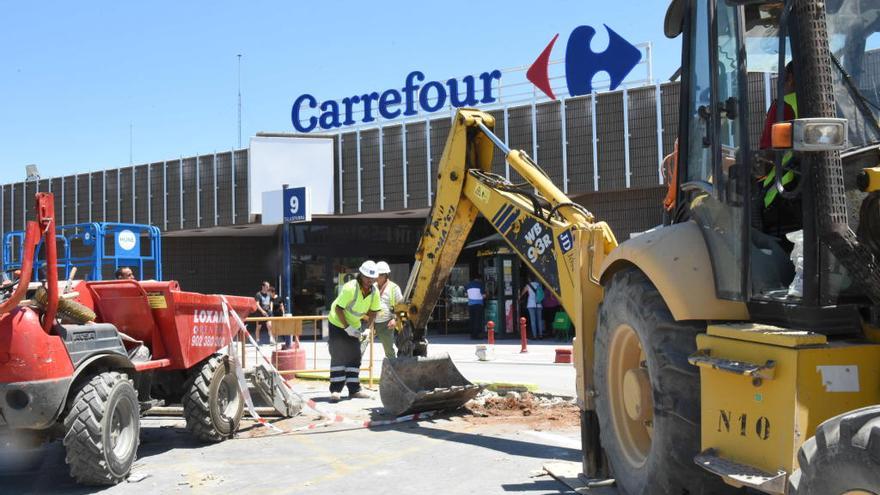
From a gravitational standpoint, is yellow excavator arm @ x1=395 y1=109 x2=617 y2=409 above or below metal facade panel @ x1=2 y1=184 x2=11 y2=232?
below

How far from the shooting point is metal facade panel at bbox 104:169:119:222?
2767 cm

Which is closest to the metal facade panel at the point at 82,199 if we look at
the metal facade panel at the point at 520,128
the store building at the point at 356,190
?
the store building at the point at 356,190

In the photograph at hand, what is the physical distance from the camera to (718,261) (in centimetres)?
441

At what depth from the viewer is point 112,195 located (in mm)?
27750

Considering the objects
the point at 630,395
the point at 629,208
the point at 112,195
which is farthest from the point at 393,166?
the point at 630,395

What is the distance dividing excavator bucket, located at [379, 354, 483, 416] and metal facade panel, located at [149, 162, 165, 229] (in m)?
19.2

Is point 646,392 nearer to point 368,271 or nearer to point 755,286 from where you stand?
point 755,286

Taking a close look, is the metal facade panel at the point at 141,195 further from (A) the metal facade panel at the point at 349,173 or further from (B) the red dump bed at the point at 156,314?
(B) the red dump bed at the point at 156,314

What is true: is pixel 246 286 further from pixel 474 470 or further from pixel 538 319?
pixel 474 470

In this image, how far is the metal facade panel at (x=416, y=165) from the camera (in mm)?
22828

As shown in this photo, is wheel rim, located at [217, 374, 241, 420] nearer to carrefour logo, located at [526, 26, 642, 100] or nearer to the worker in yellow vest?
the worker in yellow vest

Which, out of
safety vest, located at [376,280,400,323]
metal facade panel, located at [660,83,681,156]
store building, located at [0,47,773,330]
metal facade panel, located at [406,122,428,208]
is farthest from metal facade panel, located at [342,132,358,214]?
safety vest, located at [376,280,400,323]

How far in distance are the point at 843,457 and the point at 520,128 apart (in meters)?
18.9

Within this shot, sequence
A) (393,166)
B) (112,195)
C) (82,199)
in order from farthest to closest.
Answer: (82,199) < (112,195) < (393,166)
